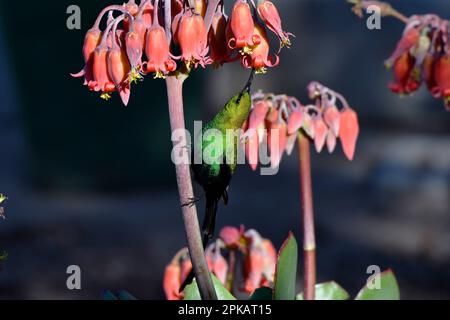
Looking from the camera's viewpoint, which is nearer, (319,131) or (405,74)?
(319,131)

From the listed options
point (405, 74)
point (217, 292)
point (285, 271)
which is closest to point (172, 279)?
point (217, 292)

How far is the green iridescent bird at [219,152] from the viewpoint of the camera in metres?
1.07

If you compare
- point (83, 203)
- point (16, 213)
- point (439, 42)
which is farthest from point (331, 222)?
point (439, 42)

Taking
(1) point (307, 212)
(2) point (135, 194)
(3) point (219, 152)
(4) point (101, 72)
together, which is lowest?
(2) point (135, 194)

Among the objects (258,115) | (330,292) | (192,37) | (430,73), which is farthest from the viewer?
(430,73)

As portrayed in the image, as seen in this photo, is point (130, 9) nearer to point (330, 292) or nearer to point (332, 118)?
point (332, 118)

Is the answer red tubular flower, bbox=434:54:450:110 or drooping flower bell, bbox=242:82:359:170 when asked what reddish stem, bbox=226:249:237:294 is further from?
red tubular flower, bbox=434:54:450:110

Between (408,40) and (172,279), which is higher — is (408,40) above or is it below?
above

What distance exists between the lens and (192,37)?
3.13 ft

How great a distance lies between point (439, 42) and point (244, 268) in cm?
56

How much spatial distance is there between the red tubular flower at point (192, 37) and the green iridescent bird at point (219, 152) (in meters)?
0.11

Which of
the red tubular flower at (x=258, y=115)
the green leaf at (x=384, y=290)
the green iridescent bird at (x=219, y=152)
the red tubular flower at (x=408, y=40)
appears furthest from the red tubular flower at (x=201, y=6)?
the red tubular flower at (x=408, y=40)

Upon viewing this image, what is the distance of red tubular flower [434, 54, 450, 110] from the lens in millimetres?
1405

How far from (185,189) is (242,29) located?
0.21 metres
